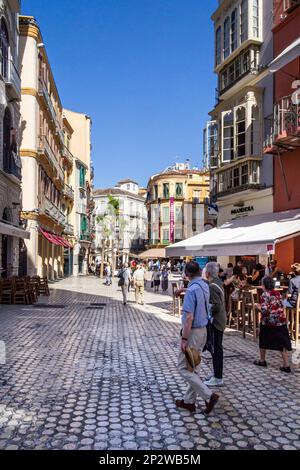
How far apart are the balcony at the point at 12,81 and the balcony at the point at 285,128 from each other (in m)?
10.8

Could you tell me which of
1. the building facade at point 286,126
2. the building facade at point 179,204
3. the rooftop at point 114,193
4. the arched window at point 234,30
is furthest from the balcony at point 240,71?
the rooftop at point 114,193

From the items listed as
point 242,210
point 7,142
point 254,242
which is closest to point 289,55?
point 254,242

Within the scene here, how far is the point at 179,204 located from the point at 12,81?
50470 mm

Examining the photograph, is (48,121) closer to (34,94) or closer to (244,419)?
(34,94)

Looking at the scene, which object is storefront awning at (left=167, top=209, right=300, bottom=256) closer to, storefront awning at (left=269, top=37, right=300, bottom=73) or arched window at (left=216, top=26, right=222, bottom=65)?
storefront awning at (left=269, top=37, right=300, bottom=73)

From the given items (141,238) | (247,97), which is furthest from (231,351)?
(141,238)

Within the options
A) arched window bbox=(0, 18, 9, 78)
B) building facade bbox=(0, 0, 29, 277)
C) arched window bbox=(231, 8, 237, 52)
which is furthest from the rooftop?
arched window bbox=(0, 18, 9, 78)

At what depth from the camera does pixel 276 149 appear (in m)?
15.6

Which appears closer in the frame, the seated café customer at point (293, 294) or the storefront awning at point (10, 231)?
the seated café customer at point (293, 294)

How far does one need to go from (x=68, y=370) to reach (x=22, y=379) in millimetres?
799

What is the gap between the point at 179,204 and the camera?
67.5 metres

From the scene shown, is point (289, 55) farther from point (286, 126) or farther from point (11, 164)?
point (11, 164)

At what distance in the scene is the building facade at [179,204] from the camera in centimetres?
6644

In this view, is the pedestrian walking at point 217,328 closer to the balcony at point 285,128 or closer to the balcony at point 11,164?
the balcony at point 285,128
